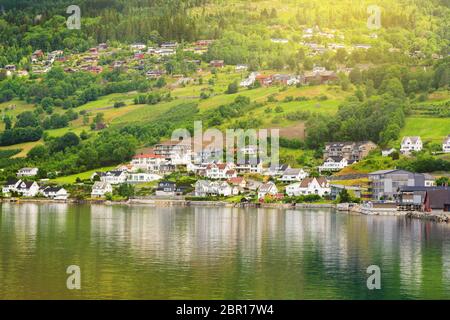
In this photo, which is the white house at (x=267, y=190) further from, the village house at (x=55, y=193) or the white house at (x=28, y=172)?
the white house at (x=28, y=172)

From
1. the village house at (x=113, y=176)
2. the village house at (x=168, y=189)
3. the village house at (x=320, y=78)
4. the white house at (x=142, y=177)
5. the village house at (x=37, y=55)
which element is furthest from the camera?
the village house at (x=37, y=55)

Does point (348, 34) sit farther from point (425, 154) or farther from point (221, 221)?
point (221, 221)

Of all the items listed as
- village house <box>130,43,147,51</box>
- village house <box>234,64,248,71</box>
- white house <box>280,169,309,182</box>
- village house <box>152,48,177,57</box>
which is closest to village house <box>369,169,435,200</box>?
white house <box>280,169,309,182</box>

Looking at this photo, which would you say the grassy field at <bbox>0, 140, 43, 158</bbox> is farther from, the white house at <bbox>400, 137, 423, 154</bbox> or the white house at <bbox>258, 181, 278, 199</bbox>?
the white house at <bbox>400, 137, 423, 154</bbox>

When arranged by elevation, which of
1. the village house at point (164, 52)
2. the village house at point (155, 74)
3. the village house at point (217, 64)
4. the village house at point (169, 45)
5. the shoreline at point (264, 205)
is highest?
the village house at point (169, 45)

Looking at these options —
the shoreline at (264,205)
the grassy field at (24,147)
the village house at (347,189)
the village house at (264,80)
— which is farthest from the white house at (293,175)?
the village house at (264,80)

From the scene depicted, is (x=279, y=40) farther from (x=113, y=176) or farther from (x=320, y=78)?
(x=113, y=176)
